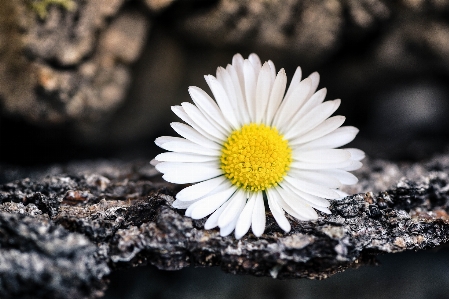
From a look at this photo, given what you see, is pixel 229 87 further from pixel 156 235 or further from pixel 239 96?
pixel 156 235

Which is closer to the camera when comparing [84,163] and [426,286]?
[426,286]

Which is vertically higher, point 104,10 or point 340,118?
point 104,10

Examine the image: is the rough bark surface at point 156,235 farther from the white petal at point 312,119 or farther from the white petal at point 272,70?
the white petal at point 272,70

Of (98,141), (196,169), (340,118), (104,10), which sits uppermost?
(104,10)

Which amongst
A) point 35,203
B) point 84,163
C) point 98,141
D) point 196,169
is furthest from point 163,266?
point 98,141

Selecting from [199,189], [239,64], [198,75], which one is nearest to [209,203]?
[199,189]

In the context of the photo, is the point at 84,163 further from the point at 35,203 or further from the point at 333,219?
the point at 333,219
